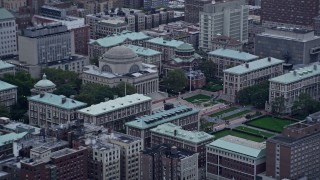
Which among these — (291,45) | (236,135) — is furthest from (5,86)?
(291,45)

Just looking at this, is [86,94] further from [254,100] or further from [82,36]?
[82,36]

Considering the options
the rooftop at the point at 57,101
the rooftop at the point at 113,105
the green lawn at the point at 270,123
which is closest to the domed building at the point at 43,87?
the rooftop at the point at 57,101

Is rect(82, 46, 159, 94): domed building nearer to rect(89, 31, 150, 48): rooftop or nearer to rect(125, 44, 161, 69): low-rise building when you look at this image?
rect(125, 44, 161, 69): low-rise building

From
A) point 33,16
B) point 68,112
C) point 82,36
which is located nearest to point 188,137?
point 68,112

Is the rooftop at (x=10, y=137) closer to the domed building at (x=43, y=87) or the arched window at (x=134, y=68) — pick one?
the domed building at (x=43, y=87)

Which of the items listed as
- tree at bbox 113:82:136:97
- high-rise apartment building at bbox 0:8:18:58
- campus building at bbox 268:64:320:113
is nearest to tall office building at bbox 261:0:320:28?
campus building at bbox 268:64:320:113

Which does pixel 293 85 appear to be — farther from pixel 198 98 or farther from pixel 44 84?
pixel 44 84
